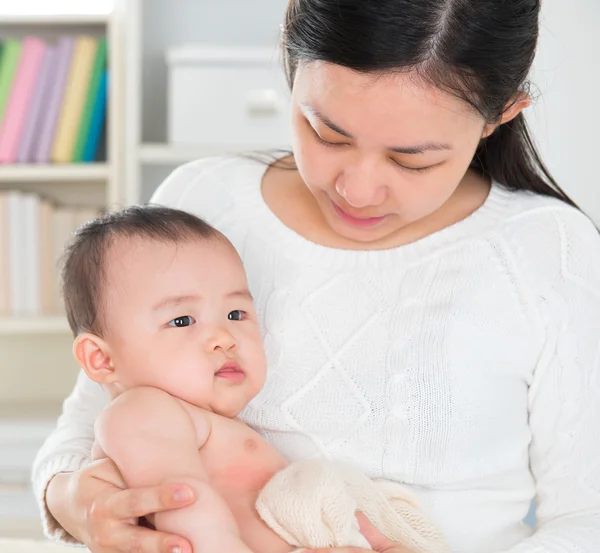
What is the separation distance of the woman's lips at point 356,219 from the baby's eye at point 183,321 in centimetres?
26

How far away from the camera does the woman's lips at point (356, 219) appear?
124cm

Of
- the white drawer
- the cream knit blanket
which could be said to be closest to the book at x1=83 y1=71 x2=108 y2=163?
the white drawer

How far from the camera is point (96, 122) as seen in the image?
262 centimetres

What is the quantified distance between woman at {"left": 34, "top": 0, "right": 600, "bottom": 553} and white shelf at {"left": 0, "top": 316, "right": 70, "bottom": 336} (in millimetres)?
1270

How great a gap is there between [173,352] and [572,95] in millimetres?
1594

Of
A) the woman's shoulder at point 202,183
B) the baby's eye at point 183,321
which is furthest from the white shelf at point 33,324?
the baby's eye at point 183,321

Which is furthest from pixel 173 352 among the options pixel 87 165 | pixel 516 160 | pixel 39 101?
pixel 39 101

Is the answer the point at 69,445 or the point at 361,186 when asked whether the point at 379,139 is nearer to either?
the point at 361,186

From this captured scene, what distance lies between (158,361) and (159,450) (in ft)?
0.41

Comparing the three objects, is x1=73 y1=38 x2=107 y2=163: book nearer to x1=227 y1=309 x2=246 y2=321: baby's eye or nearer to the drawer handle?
the drawer handle

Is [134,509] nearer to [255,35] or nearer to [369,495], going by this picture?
[369,495]

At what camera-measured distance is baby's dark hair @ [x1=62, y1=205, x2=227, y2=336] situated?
1177 mm

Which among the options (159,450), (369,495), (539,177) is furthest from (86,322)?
(539,177)

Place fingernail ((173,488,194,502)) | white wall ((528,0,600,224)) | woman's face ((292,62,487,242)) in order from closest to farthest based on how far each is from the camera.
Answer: fingernail ((173,488,194,502)) < woman's face ((292,62,487,242)) < white wall ((528,0,600,224))
